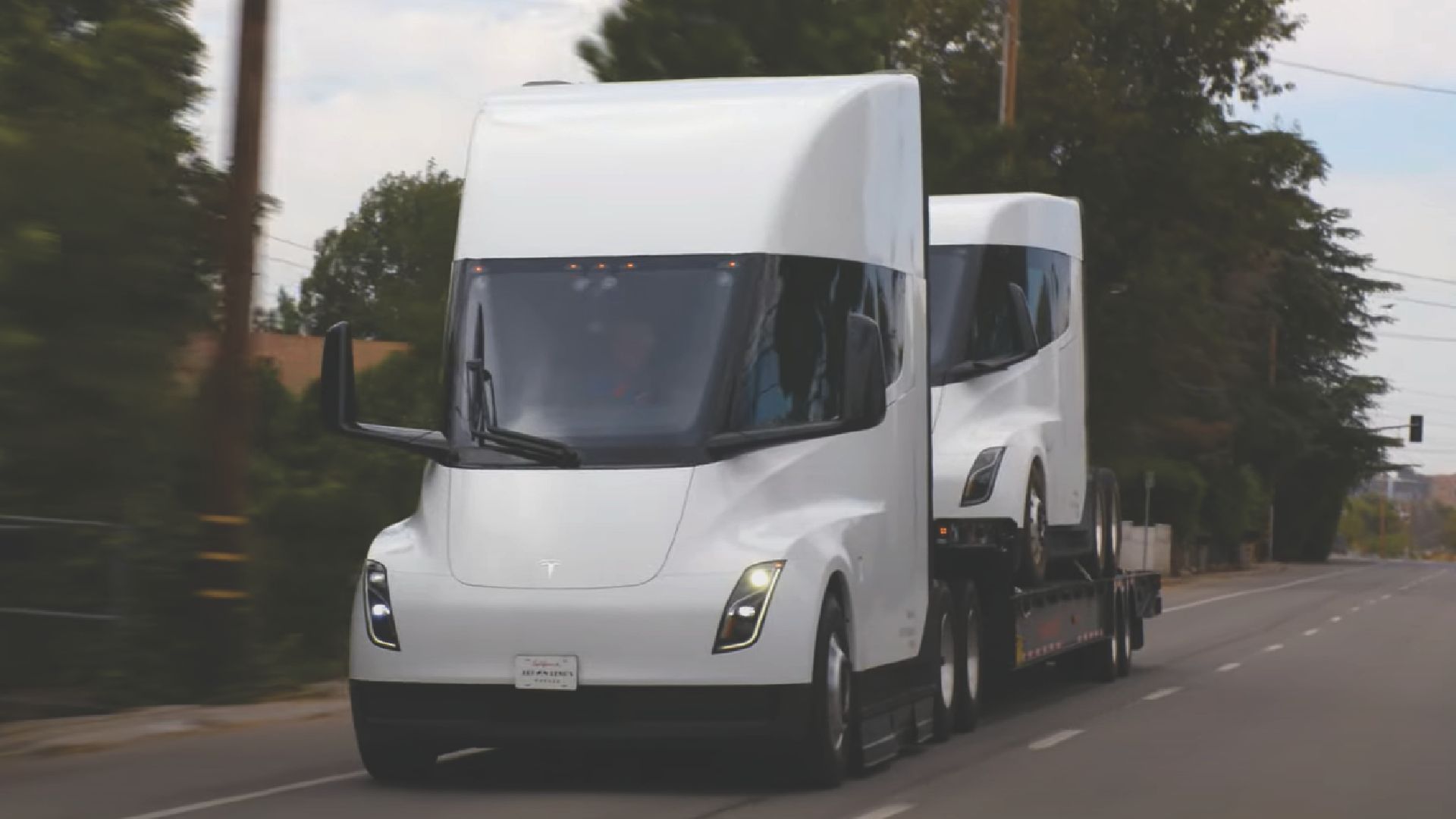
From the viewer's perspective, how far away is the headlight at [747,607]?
11.2m

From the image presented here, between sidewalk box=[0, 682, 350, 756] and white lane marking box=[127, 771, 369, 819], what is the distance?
2191 millimetres

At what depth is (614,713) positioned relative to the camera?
1127cm

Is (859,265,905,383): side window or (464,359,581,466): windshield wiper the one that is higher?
(859,265,905,383): side window

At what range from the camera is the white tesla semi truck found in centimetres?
1127

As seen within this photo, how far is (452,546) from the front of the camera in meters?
11.6

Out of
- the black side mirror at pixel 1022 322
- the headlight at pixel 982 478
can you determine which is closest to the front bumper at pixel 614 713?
the headlight at pixel 982 478

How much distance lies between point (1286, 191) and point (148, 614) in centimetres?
4304

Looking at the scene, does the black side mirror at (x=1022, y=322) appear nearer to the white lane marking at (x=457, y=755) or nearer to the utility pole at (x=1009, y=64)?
the white lane marking at (x=457, y=755)

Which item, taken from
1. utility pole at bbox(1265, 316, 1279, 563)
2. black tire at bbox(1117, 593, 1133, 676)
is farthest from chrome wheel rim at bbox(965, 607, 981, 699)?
utility pole at bbox(1265, 316, 1279, 563)

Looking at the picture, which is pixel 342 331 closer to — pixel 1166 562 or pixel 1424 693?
pixel 1424 693

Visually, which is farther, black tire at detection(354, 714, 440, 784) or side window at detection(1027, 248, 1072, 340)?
side window at detection(1027, 248, 1072, 340)

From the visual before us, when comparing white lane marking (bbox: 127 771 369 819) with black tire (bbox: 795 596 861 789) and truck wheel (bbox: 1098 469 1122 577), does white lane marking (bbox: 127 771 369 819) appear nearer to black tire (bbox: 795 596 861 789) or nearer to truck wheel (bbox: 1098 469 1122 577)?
black tire (bbox: 795 596 861 789)

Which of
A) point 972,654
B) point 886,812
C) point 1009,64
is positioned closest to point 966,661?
point 972,654

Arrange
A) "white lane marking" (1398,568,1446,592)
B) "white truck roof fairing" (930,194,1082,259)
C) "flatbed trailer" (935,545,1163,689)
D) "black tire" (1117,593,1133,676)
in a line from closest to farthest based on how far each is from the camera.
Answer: "flatbed trailer" (935,545,1163,689) → "white truck roof fairing" (930,194,1082,259) → "black tire" (1117,593,1133,676) → "white lane marking" (1398,568,1446,592)
